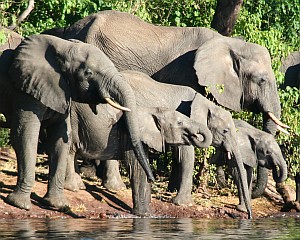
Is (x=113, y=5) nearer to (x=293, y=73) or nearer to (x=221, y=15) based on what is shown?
(x=221, y=15)

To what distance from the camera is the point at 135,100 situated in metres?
17.2

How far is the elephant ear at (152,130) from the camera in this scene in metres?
17.9

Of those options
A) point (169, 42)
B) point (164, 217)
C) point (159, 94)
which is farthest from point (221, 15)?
point (164, 217)

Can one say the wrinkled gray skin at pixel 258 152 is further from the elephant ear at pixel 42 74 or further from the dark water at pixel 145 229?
the elephant ear at pixel 42 74

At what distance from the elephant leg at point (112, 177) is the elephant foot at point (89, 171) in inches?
37.1

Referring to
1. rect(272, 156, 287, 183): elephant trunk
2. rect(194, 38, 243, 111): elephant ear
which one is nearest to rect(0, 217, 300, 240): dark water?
rect(272, 156, 287, 183): elephant trunk

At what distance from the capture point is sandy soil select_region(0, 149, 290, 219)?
17.3 metres

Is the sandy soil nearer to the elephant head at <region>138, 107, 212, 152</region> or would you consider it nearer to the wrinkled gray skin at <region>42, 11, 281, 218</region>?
the elephant head at <region>138, 107, 212, 152</region>

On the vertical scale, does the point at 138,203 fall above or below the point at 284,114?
below

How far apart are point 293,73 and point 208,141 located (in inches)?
300

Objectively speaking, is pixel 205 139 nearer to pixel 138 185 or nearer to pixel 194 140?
pixel 194 140

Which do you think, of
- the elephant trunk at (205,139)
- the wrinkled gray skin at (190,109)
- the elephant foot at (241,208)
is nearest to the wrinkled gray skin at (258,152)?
the elephant foot at (241,208)

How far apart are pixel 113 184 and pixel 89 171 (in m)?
1.38

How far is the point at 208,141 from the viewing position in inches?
715
